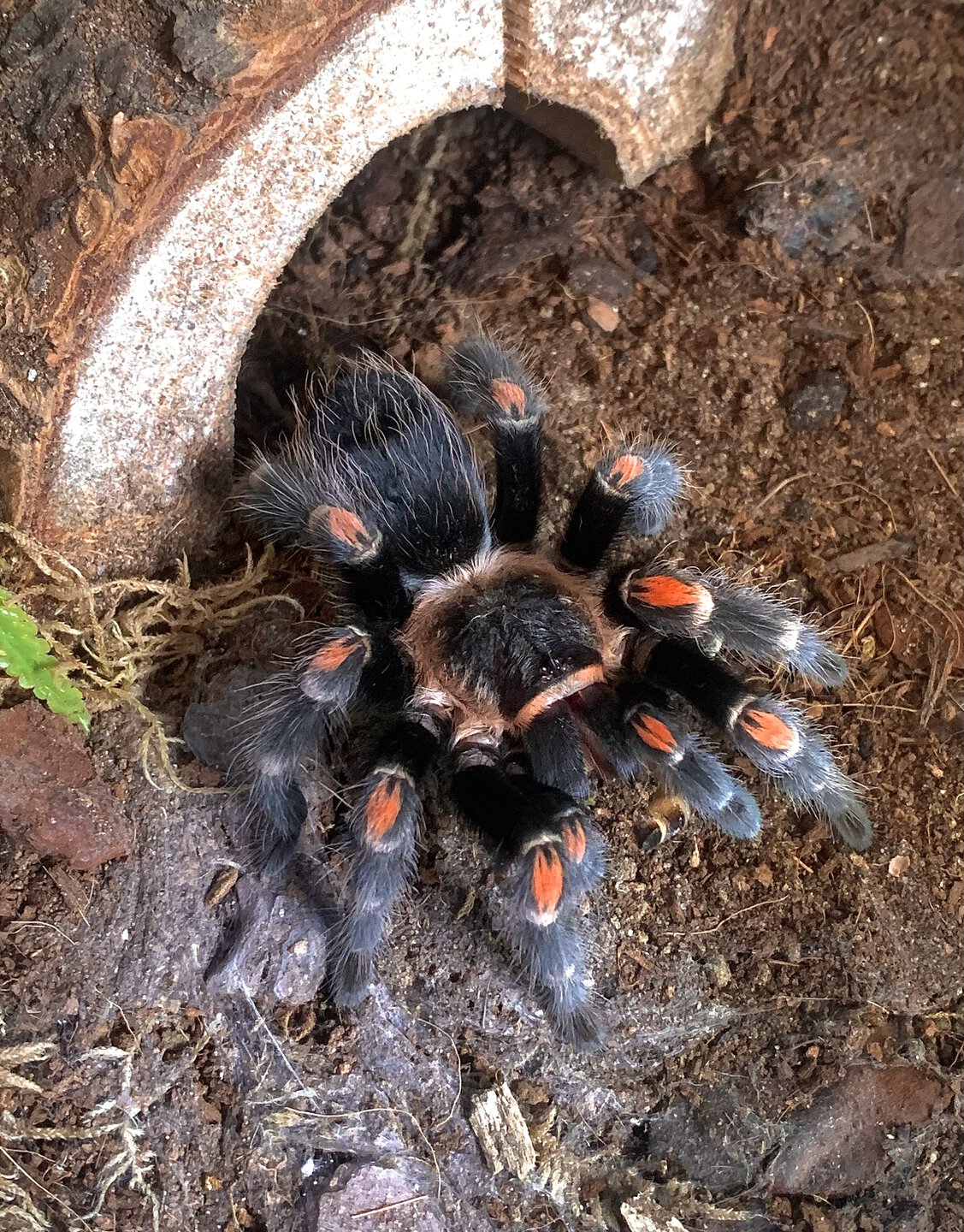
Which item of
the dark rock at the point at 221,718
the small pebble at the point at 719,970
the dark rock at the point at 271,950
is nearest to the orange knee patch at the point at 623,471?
the dark rock at the point at 221,718

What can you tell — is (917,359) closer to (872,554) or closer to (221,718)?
(872,554)

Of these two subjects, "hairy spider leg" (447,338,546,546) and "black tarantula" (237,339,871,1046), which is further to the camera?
"hairy spider leg" (447,338,546,546)

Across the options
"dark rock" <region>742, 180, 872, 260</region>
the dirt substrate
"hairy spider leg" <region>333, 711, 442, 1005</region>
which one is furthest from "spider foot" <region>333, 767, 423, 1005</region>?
"dark rock" <region>742, 180, 872, 260</region>

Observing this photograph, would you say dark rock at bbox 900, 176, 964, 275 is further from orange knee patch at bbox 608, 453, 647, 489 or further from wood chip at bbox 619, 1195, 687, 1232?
wood chip at bbox 619, 1195, 687, 1232

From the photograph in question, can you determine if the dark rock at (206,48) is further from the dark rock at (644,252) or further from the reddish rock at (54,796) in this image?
the dark rock at (644,252)

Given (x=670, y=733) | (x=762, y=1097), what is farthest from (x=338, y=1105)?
(x=670, y=733)

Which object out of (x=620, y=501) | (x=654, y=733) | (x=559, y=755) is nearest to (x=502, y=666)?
(x=559, y=755)
